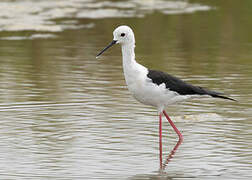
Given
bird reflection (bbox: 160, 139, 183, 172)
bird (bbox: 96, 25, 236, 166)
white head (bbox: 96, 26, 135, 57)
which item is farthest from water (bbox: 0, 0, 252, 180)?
white head (bbox: 96, 26, 135, 57)

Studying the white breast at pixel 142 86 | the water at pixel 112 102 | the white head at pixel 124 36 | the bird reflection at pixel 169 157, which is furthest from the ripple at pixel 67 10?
the bird reflection at pixel 169 157

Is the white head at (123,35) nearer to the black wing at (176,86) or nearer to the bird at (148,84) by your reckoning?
the bird at (148,84)

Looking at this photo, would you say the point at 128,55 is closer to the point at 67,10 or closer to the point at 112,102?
the point at 112,102

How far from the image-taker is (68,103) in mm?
9461

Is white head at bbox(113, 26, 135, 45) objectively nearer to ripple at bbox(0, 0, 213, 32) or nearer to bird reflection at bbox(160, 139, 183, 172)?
bird reflection at bbox(160, 139, 183, 172)

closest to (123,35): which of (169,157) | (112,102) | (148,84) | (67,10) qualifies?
(148,84)

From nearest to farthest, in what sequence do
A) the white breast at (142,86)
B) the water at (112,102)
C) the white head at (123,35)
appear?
the water at (112,102) < the white breast at (142,86) < the white head at (123,35)

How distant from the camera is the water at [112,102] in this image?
680 cm

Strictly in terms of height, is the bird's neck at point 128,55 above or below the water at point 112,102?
above

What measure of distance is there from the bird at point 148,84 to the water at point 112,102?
17.1 inches

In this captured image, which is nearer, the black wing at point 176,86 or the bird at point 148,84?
the bird at point 148,84

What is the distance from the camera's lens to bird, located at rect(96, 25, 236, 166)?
7.56m

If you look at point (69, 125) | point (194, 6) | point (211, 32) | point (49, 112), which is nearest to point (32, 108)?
point (49, 112)

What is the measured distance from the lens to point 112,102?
31.1ft
